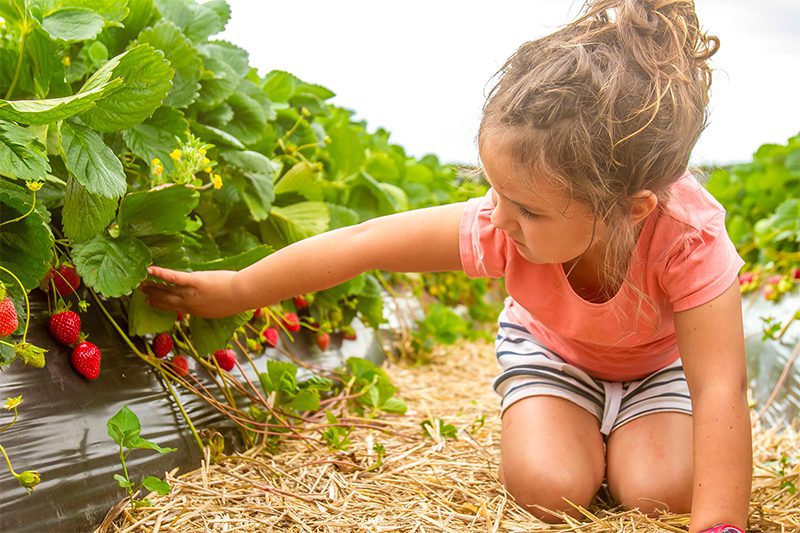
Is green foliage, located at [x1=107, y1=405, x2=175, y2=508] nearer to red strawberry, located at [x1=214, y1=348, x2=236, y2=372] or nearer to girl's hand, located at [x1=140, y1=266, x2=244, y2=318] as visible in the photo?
girl's hand, located at [x1=140, y1=266, x2=244, y2=318]

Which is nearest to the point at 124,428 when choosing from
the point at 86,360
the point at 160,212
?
the point at 86,360

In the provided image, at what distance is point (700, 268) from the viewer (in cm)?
136

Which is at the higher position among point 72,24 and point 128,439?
point 72,24

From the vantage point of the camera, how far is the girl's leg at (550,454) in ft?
4.99

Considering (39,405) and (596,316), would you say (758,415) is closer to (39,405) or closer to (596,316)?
(596,316)

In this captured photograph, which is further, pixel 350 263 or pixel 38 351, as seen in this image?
pixel 350 263

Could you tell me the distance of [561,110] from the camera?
1.21 m

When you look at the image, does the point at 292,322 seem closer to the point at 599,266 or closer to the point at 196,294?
the point at 196,294

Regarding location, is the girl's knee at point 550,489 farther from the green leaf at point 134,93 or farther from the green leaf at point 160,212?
the green leaf at point 134,93

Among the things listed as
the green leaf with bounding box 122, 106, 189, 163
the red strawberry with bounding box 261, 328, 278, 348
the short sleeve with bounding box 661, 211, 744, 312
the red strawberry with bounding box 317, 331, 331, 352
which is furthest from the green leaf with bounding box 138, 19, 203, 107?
the short sleeve with bounding box 661, 211, 744, 312

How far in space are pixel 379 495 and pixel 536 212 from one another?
0.60m

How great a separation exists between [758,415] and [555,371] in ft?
3.05

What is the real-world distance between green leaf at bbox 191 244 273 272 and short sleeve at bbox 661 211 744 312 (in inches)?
29.0

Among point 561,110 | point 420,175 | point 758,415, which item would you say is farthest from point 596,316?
point 420,175
